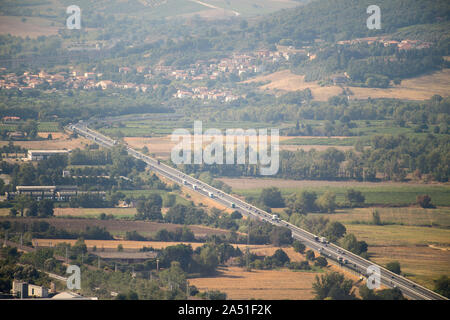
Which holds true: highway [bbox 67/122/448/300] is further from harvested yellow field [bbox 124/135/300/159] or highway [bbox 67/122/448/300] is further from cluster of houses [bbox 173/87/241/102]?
cluster of houses [bbox 173/87/241/102]

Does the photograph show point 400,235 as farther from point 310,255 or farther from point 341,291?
point 341,291

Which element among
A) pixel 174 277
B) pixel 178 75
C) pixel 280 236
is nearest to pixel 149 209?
pixel 280 236

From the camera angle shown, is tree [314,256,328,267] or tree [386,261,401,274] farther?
tree [314,256,328,267]

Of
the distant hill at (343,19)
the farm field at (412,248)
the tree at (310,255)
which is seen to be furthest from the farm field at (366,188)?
the distant hill at (343,19)

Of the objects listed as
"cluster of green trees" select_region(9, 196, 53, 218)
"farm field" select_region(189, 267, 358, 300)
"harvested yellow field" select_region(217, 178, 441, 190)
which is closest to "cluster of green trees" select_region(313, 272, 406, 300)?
"farm field" select_region(189, 267, 358, 300)

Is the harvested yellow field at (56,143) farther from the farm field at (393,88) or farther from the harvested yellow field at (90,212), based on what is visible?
the farm field at (393,88)

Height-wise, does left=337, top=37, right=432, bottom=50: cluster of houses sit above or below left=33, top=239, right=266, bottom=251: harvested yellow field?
above
